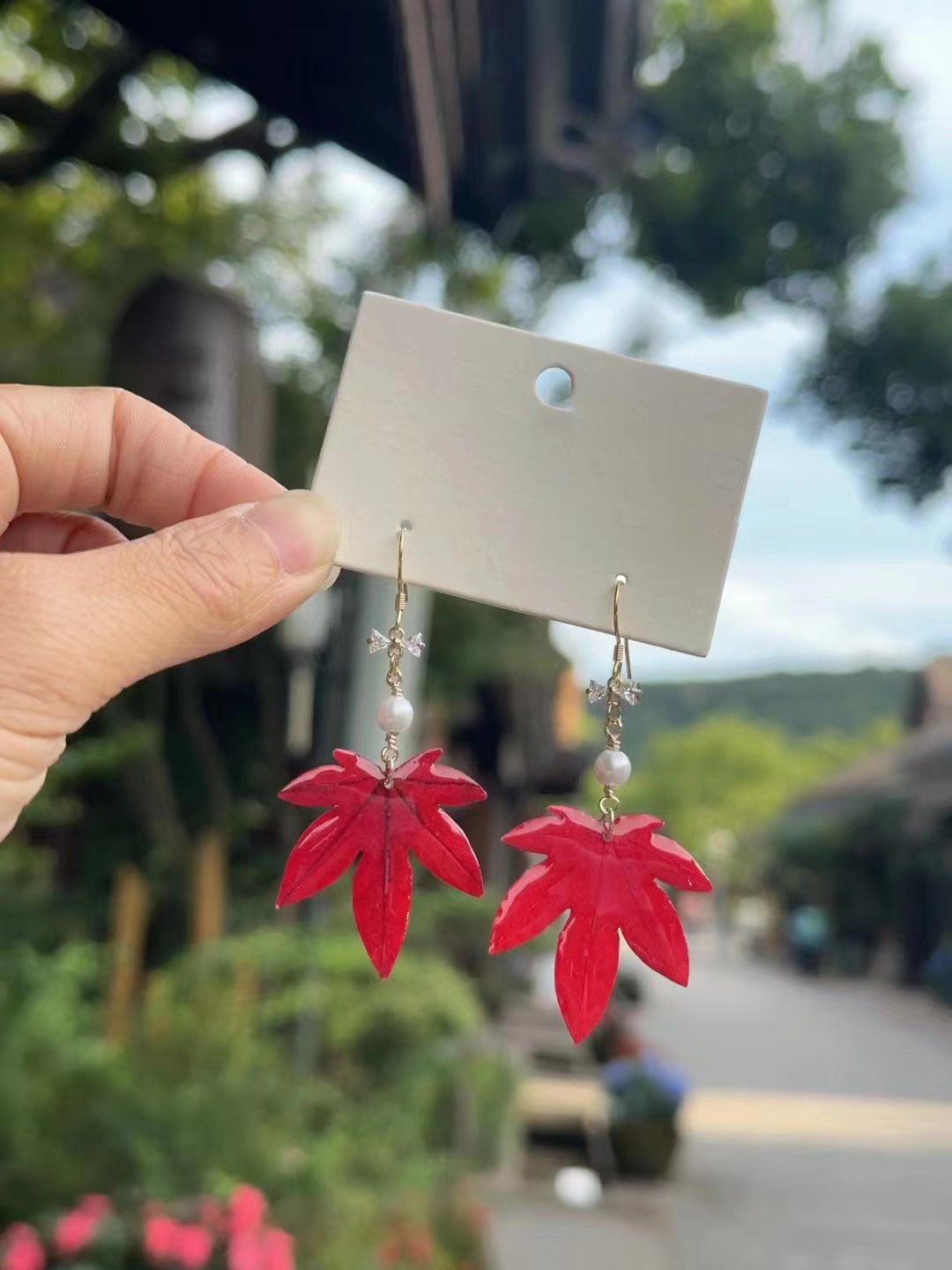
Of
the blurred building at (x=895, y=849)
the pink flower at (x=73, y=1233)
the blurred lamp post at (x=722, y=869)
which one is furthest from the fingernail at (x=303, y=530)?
the blurred lamp post at (x=722, y=869)

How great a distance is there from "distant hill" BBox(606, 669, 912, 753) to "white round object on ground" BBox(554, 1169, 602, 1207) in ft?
120

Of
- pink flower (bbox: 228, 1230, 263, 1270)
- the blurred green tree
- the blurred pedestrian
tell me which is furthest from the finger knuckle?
the blurred green tree

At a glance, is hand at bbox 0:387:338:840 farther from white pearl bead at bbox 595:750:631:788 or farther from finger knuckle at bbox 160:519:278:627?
white pearl bead at bbox 595:750:631:788

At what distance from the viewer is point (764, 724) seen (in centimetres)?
4675

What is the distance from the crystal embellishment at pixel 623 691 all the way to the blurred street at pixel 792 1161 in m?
3.93

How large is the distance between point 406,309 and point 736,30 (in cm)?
467

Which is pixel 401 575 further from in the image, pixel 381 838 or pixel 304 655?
pixel 304 655

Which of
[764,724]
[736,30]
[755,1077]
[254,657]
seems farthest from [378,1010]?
[764,724]

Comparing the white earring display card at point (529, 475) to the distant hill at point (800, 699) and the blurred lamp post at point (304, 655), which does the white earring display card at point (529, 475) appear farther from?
the distant hill at point (800, 699)

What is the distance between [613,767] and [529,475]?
136 millimetres

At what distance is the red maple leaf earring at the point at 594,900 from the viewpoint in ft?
1.79

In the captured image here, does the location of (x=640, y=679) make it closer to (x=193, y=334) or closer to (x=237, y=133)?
(x=193, y=334)

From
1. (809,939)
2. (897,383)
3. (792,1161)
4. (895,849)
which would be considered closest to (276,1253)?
(897,383)

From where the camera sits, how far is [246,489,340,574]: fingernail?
22.5 inches
